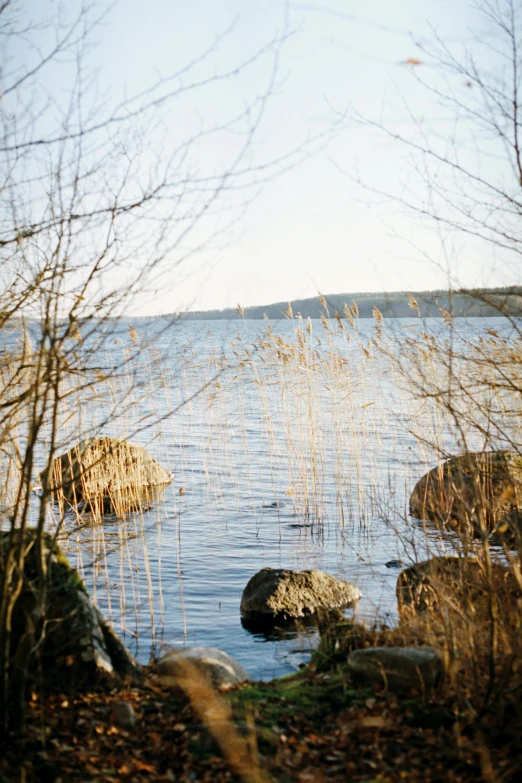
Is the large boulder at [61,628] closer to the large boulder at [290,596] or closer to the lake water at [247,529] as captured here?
the lake water at [247,529]

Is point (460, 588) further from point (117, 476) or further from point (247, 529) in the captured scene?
point (117, 476)

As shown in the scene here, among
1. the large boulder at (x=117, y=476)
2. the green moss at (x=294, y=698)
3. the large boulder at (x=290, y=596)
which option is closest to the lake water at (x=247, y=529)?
the large boulder at (x=290, y=596)

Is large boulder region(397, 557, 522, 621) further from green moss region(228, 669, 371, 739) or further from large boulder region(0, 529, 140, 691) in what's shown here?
large boulder region(0, 529, 140, 691)

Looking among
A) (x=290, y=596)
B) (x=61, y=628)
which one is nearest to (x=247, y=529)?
(x=290, y=596)

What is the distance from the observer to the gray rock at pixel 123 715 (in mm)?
3520

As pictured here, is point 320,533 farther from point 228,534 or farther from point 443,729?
point 443,729

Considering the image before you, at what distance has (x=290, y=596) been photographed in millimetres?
6383

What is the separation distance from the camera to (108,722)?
350 cm

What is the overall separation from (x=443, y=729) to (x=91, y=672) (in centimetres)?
183

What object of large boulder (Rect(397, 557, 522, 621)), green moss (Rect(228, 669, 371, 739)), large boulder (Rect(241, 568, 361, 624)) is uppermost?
large boulder (Rect(397, 557, 522, 621))

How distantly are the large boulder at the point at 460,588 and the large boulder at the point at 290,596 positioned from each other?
690 millimetres

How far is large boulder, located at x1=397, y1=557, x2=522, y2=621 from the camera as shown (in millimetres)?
3975

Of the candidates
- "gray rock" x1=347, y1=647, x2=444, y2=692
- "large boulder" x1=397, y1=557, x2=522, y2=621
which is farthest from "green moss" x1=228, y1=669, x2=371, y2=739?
"large boulder" x1=397, y1=557, x2=522, y2=621

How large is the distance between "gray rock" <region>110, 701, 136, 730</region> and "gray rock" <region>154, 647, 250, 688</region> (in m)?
0.74
